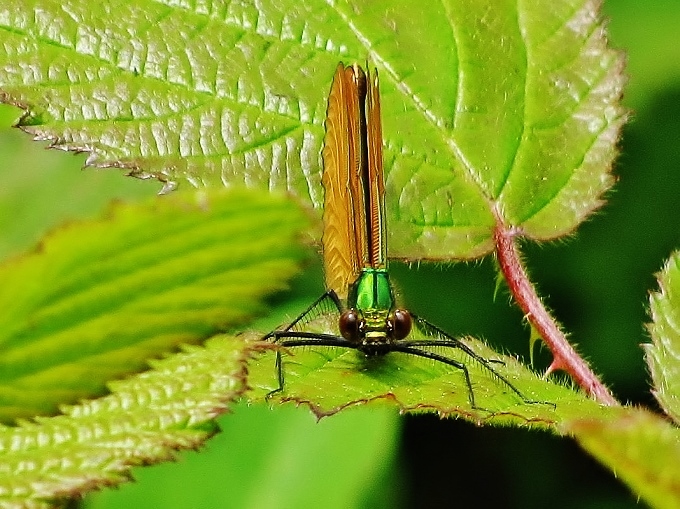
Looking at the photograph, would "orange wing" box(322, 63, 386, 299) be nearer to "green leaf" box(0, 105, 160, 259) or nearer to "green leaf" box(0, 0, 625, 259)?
"green leaf" box(0, 0, 625, 259)

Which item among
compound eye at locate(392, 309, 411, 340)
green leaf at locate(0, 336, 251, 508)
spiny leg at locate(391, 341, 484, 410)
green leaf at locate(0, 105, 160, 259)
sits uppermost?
green leaf at locate(0, 105, 160, 259)

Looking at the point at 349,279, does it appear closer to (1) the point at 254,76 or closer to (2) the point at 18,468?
(1) the point at 254,76

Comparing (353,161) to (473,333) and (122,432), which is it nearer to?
(122,432)

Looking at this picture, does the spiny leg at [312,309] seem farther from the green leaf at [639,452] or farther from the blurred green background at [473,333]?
the green leaf at [639,452]

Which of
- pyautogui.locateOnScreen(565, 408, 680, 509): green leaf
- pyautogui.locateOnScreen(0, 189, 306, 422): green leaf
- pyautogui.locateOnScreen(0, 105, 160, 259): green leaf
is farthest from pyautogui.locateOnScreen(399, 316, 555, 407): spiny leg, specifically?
pyautogui.locateOnScreen(0, 105, 160, 259): green leaf

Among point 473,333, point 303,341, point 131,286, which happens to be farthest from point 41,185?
point 131,286

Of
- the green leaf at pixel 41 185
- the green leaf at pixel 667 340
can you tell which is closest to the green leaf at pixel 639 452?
the green leaf at pixel 667 340

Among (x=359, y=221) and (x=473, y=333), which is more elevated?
(x=359, y=221)
